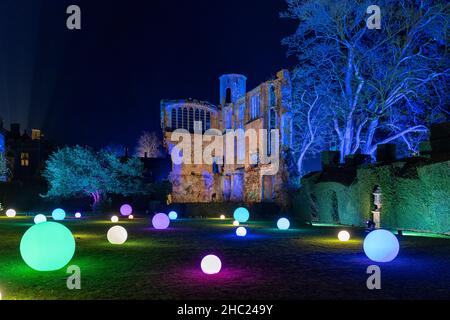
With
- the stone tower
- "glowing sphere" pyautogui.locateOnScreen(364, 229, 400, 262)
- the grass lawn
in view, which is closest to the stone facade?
the stone tower

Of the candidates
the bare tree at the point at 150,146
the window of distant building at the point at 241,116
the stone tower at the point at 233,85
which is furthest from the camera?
the bare tree at the point at 150,146

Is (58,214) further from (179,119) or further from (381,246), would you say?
(179,119)

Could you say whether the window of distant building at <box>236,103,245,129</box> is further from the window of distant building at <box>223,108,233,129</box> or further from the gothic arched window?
the gothic arched window

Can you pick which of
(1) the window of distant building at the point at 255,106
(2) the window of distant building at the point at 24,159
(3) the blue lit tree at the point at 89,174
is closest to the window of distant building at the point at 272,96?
(1) the window of distant building at the point at 255,106

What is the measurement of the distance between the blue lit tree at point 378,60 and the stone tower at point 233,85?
30.7 m

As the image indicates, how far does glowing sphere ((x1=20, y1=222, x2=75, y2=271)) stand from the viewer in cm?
905

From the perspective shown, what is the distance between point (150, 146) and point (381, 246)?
7278 centimetres

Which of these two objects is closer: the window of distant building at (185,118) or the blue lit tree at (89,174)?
the blue lit tree at (89,174)

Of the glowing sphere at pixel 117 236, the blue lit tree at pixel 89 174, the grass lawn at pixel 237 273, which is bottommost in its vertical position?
the grass lawn at pixel 237 273

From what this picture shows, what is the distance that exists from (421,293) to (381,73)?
932 inches

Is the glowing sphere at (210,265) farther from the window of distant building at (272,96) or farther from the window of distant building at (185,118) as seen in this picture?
the window of distant building at (185,118)

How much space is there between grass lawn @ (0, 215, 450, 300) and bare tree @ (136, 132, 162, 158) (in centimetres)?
6553

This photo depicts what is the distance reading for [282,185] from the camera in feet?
124

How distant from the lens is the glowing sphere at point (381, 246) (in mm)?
10711
